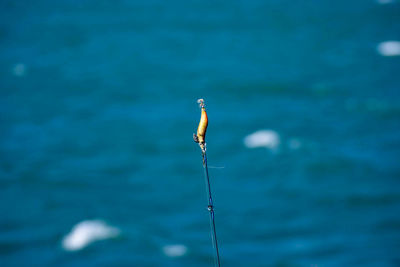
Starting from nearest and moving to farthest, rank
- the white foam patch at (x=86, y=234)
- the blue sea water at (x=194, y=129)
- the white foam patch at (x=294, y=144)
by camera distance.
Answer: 1. the white foam patch at (x=86, y=234)
2. the blue sea water at (x=194, y=129)
3. the white foam patch at (x=294, y=144)

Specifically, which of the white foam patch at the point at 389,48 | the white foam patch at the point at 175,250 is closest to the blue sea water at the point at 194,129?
the white foam patch at the point at 175,250

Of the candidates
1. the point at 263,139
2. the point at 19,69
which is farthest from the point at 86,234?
the point at 19,69

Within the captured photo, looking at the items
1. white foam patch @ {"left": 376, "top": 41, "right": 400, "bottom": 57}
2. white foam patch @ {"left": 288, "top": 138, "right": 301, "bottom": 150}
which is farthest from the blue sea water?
white foam patch @ {"left": 376, "top": 41, "right": 400, "bottom": 57}

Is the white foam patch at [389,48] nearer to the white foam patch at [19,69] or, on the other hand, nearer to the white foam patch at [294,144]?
the white foam patch at [294,144]

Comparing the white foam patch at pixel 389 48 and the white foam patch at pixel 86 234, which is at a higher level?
the white foam patch at pixel 389 48

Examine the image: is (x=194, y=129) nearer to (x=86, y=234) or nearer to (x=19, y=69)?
(x=86, y=234)
